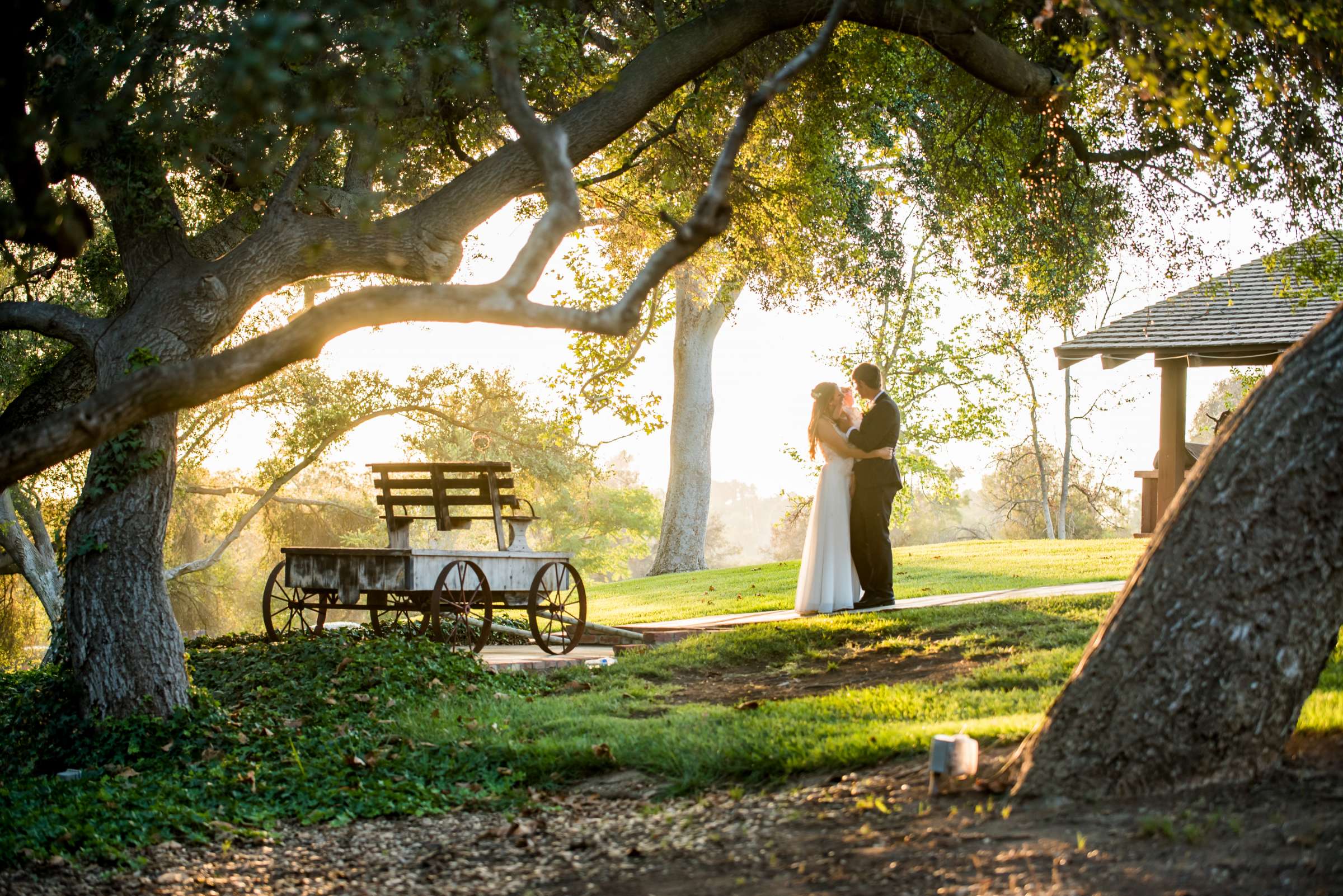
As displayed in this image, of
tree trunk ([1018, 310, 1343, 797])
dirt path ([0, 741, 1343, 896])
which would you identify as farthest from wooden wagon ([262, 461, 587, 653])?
tree trunk ([1018, 310, 1343, 797])

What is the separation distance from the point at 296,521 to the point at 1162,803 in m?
28.0

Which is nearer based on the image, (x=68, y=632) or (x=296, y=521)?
(x=68, y=632)

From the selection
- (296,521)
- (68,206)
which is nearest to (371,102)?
(68,206)

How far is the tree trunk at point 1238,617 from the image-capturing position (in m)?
4.25

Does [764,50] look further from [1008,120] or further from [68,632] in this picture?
[68,632]

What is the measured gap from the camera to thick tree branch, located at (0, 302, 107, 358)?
8.52m

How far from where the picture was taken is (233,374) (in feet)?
14.2

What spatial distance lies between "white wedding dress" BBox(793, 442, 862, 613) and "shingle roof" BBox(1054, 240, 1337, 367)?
19.9 feet

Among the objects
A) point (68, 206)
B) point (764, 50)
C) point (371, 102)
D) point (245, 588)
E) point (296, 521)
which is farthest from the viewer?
point (245, 588)

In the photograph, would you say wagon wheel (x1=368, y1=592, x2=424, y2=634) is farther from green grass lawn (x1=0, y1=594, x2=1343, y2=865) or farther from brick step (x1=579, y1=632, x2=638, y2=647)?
brick step (x1=579, y1=632, x2=638, y2=647)

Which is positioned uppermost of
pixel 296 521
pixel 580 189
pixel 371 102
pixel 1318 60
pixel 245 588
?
pixel 580 189

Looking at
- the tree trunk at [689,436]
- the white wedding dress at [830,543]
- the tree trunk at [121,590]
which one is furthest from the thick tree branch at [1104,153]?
the tree trunk at [689,436]

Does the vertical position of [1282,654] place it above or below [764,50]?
below

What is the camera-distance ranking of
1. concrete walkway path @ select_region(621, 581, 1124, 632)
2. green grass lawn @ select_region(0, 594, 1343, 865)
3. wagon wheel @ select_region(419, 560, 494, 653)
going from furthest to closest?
concrete walkway path @ select_region(621, 581, 1124, 632) < wagon wheel @ select_region(419, 560, 494, 653) < green grass lawn @ select_region(0, 594, 1343, 865)
